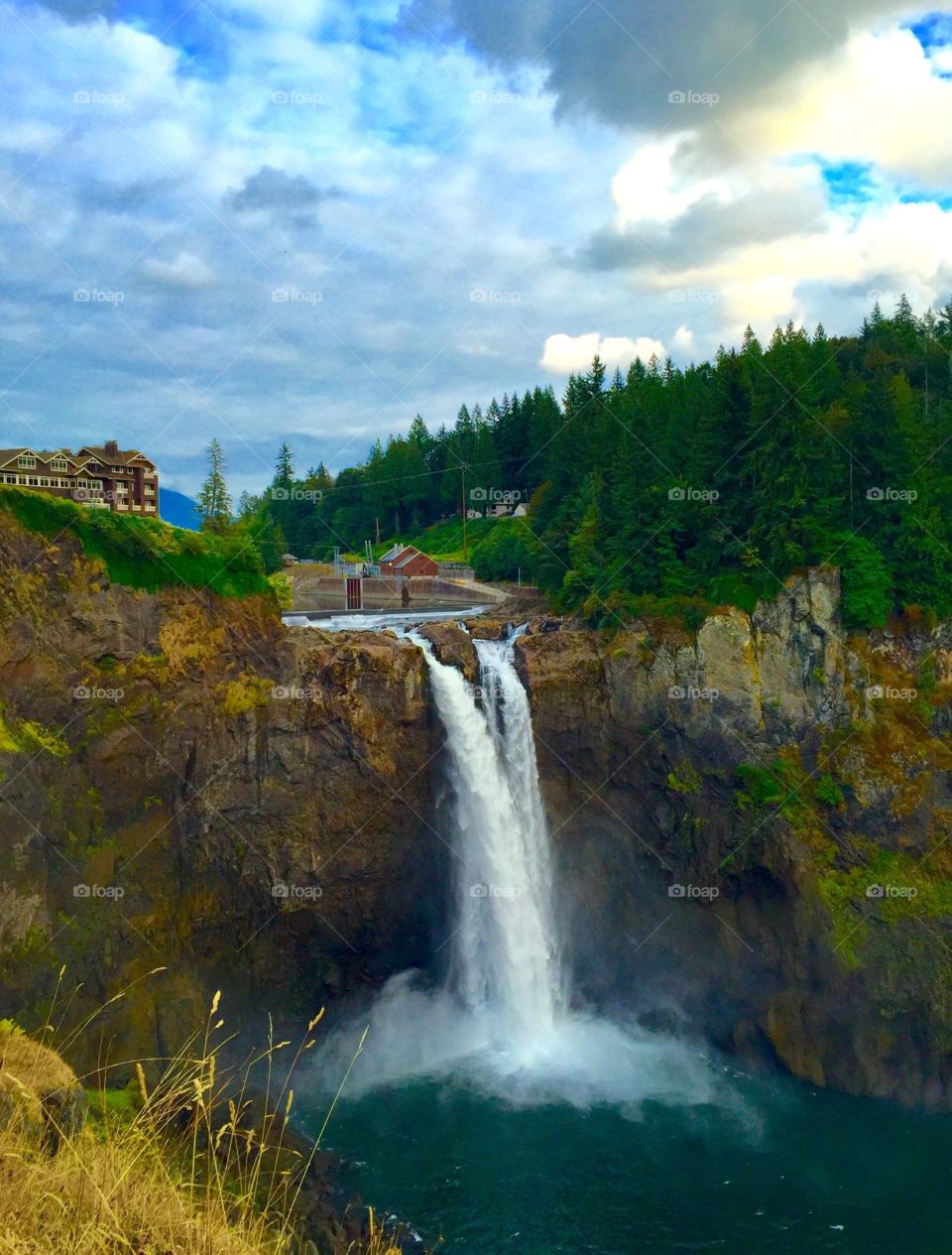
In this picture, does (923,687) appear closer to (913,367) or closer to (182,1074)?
(913,367)

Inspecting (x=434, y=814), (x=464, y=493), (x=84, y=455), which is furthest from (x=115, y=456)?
(x=464, y=493)

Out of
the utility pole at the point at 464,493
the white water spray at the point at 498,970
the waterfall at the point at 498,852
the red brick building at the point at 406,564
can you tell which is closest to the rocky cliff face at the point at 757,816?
the waterfall at the point at 498,852

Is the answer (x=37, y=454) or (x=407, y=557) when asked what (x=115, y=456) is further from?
(x=407, y=557)

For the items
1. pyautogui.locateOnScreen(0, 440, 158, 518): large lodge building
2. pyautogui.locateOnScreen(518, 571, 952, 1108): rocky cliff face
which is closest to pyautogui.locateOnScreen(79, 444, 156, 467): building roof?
pyautogui.locateOnScreen(0, 440, 158, 518): large lodge building

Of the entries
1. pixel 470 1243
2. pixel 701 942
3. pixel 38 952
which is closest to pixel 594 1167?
pixel 470 1243

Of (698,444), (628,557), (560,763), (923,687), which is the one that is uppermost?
Answer: (698,444)

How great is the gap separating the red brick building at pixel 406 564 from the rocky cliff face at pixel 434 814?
23.9 meters

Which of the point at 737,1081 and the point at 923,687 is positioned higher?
the point at 923,687

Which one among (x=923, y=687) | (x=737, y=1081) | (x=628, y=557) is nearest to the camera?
(x=737, y=1081)

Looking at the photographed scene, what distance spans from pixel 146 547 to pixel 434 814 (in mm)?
14489

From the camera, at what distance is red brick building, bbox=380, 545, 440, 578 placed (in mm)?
62000

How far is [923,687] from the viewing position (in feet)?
120

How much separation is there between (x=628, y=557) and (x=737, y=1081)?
2059cm

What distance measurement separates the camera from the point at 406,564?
62.1 metres
